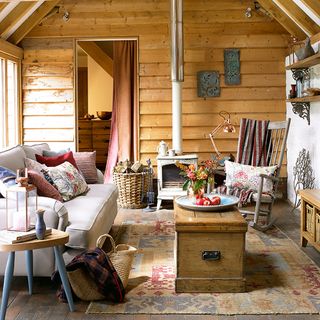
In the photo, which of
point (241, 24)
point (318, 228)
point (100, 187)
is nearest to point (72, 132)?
point (100, 187)

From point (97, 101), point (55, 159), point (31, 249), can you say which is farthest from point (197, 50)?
point (31, 249)

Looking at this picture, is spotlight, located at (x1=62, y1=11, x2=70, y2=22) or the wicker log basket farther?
spotlight, located at (x1=62, y1=11, x2=70, y2=22)

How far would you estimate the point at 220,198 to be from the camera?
370 cm

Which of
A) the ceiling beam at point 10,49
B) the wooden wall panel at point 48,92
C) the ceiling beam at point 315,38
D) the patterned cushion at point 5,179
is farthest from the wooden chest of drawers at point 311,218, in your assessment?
the ceiling beam at point 10,49

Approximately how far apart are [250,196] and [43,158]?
2.04 meters

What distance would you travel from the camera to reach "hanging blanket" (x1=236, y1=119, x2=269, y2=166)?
5.43 meters

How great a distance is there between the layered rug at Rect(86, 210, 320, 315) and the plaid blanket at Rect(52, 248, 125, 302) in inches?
2.7

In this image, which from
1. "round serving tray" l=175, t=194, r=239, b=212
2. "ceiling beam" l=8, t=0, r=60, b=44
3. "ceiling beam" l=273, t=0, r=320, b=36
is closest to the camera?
"round serving tray" l=175, t=194, r=239, b=212

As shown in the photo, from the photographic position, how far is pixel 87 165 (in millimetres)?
5066

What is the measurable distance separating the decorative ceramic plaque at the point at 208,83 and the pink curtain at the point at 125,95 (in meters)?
1.01

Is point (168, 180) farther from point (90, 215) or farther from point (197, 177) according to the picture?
point (90, 215)

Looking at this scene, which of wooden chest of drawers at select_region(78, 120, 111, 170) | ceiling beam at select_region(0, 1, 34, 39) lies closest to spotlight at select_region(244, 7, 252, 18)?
ceiling beam at select_region(0, 1, 34, 39)

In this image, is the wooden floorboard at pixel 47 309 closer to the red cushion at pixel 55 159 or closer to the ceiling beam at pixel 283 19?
the red cushion at pixel 55 159

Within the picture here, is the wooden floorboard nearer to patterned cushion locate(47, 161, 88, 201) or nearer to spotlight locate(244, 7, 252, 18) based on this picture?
patterned cushion locate(47, 161, 88, 201)
